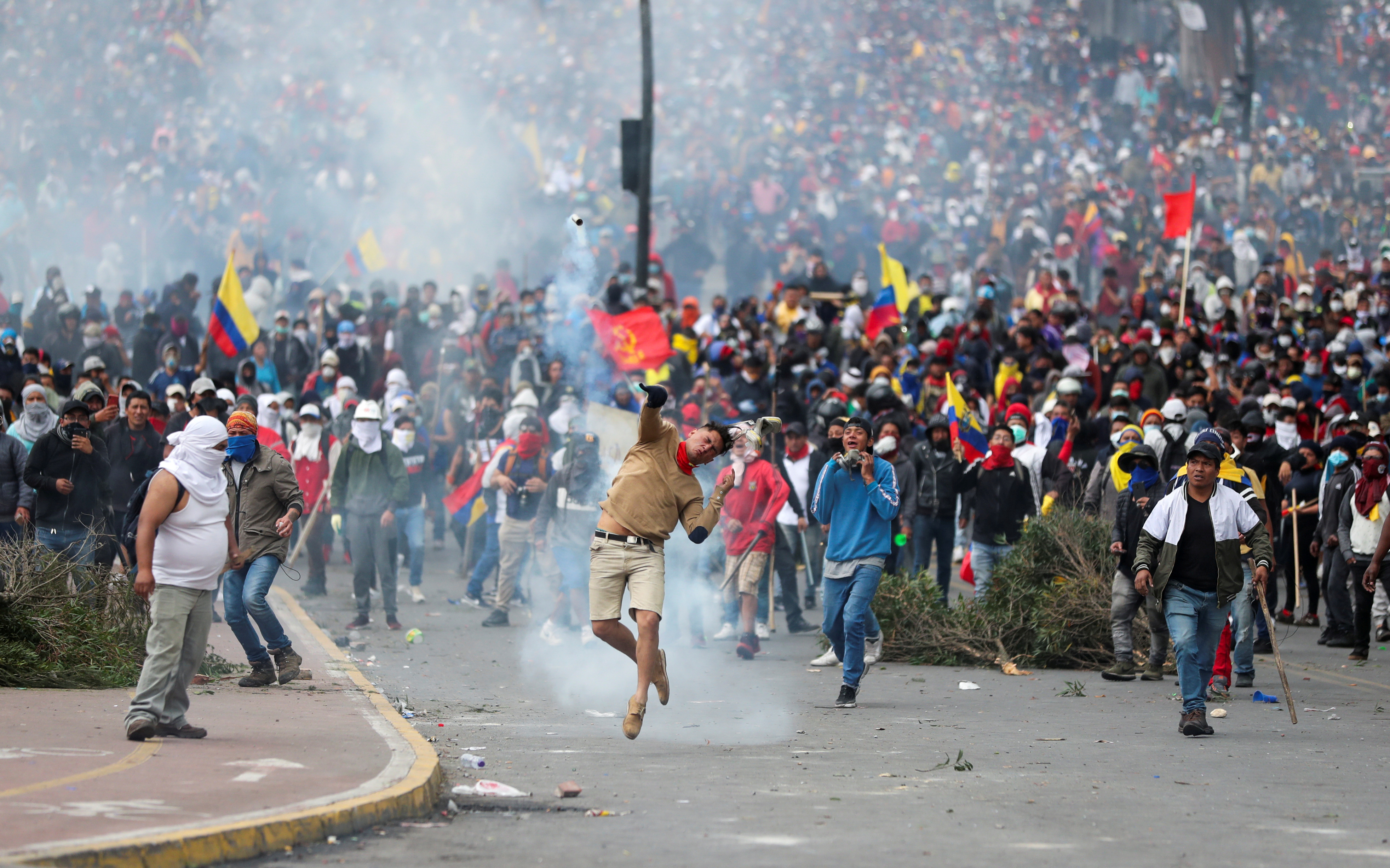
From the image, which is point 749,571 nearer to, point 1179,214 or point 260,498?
point 260,498

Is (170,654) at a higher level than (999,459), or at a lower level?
lower

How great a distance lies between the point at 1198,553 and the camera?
350 inches

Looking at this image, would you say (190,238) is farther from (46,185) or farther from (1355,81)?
(1355,81)

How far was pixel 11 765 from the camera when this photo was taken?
654cm

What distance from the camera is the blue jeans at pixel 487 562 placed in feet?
47.2

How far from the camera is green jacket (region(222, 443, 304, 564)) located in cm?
979

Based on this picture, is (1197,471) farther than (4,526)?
No

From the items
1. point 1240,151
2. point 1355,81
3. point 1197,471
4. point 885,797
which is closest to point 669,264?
point 1240,151

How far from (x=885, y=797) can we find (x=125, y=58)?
3337 centimetres

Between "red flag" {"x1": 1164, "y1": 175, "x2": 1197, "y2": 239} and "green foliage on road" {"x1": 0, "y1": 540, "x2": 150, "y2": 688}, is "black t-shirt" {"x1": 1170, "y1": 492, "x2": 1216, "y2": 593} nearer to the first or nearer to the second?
"green foliage on road" {"x1": 0, "y1": 540, "x2": 150, "y2": 688}

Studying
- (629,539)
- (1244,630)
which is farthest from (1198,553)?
(629,539)

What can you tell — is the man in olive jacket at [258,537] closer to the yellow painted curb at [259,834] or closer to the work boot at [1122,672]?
the yellow painted curb at [259,834]

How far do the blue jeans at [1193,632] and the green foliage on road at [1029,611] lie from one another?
225cm

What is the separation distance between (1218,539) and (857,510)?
7.27 ft
